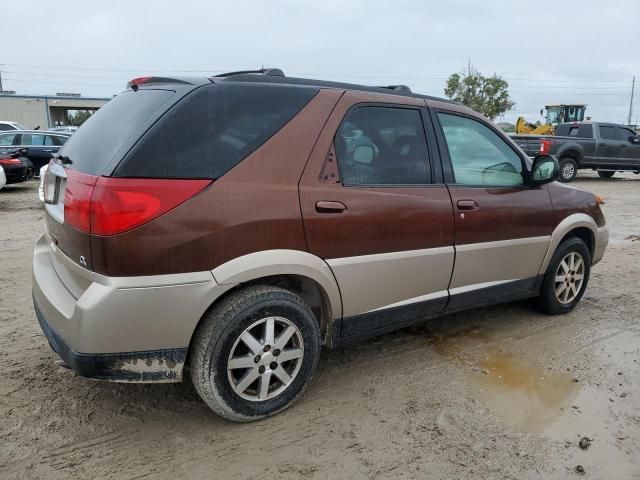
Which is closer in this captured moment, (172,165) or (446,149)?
(172,165)

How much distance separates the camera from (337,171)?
2852 millimetres

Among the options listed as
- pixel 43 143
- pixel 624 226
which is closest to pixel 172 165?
pixel 624 226

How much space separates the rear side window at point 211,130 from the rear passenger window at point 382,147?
1.20ft

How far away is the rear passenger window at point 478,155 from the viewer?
3.50 m

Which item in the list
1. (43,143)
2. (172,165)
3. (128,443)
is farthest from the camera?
(43,143)

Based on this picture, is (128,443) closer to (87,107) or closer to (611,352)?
(611,352)

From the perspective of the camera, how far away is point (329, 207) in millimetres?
2771

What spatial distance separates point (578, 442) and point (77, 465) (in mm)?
2533

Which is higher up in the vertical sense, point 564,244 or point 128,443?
point 564,244

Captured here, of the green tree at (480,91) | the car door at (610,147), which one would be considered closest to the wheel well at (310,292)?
the car door at (610,147)

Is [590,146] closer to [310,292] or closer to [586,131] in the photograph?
[586,131]

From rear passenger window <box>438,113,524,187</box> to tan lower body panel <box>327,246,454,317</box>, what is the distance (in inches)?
23.9

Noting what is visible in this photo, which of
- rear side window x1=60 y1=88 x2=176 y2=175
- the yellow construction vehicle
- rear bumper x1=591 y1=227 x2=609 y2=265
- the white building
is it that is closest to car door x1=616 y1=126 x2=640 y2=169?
the yellow construction vehicle

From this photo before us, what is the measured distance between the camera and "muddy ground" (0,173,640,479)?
2439 mm
